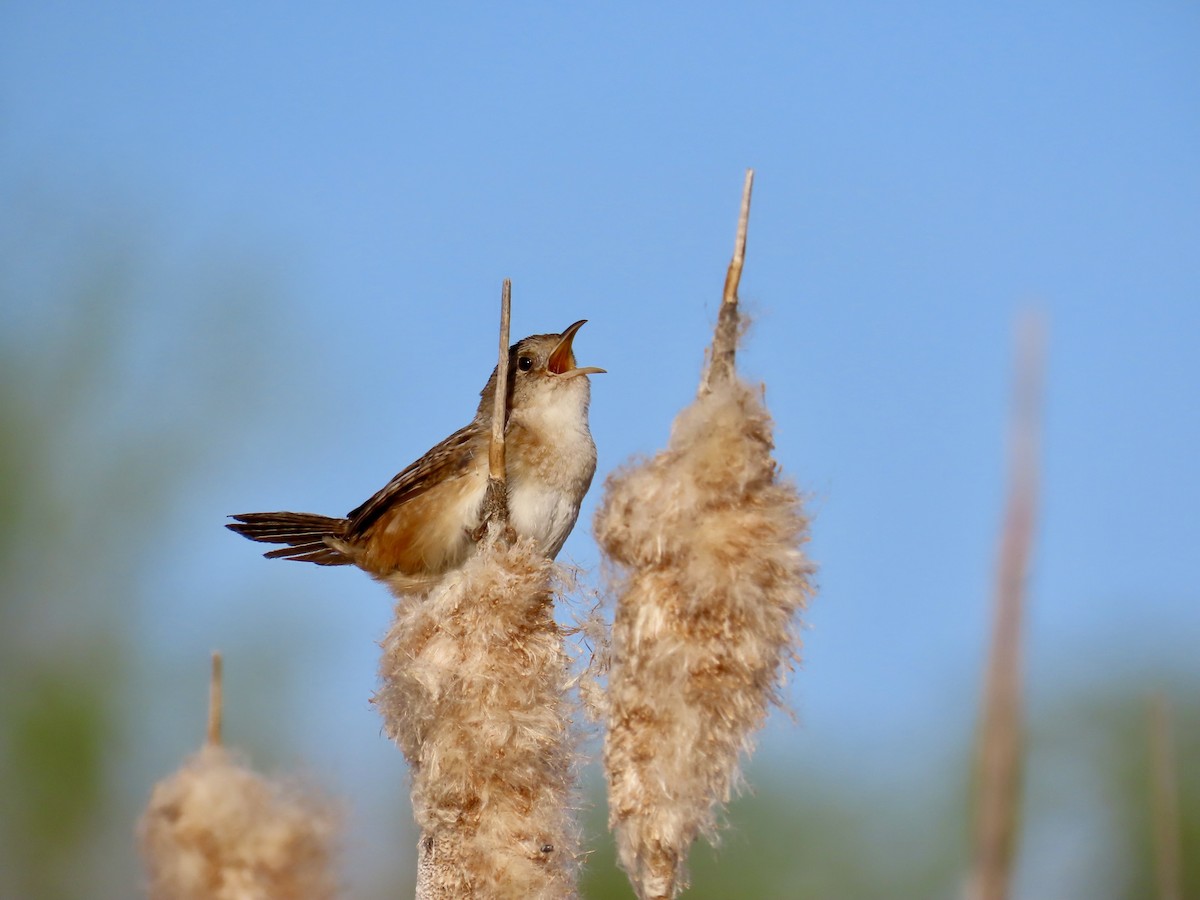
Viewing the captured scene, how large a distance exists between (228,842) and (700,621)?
0.97 metres

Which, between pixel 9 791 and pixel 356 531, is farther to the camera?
pixel 9 791

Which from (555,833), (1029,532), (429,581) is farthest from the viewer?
(429,581)

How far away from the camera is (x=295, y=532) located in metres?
4.58

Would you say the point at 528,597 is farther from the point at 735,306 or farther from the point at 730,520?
the point at 735,306

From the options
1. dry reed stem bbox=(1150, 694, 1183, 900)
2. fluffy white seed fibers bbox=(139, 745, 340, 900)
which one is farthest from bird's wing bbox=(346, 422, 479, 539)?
dry reed stem bbox=(1150, 694, 1183, 900)

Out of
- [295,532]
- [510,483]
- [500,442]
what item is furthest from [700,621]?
[295,532]

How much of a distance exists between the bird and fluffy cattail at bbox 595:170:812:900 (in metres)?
1.62

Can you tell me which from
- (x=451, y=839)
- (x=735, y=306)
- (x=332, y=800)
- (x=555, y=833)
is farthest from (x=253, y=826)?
(x=735, y=306)

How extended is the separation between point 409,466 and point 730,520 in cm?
237

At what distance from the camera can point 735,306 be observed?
215cm

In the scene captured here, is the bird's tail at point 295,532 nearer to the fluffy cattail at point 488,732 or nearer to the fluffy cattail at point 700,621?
the fluffy cattail at point 488,732

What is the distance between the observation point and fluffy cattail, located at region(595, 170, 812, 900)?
2.13 m

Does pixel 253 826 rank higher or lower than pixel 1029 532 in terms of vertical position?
lower

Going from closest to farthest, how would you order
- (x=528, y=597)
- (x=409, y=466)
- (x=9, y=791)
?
(x=528, y=597) < (x=409, y=466) < (x=9, y=791)
